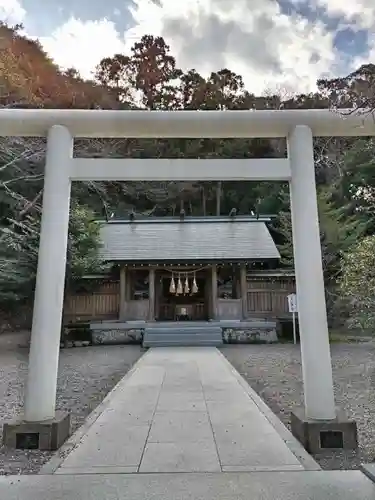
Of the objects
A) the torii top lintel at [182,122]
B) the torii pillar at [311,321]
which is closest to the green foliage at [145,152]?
the torii top lintel at [182,122]

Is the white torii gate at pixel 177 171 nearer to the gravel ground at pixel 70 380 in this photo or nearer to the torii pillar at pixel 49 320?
the torii pillar at pixel 49 320

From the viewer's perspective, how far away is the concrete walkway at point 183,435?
9.67ft

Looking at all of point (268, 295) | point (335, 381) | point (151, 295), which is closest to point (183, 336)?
point (151, 295)

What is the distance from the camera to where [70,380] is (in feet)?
23.5

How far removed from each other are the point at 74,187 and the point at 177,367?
289 inches

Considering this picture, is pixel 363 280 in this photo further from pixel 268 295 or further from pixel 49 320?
pixel 268 295

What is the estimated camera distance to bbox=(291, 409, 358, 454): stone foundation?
3254 millimetres

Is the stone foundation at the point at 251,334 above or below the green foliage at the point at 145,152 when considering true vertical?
below

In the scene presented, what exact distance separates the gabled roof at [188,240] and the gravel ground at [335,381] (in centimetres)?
396

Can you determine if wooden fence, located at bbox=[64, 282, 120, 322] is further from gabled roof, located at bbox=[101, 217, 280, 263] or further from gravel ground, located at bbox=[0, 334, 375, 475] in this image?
gravel ground, located at bbox=[0, 334, 375, 475]

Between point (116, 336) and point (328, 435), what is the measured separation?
1132 centimetres

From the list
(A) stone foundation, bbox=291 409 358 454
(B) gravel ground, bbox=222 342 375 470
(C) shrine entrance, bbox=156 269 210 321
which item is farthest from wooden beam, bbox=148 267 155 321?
(A) stone foundation, bbox=291 409 358 454

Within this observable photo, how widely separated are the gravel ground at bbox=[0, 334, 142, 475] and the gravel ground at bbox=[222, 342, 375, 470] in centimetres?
247

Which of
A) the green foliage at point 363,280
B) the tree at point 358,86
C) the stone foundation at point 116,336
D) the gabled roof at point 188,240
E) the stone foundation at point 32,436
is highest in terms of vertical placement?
the gabled roof at point 188,240
